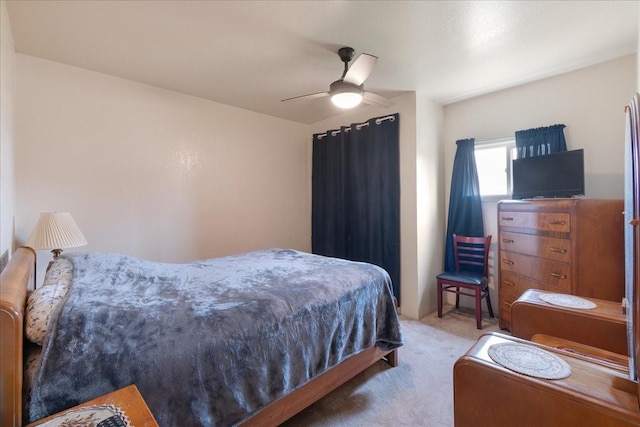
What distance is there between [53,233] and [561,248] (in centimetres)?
394

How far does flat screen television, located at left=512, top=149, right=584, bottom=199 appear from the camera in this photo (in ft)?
7.80

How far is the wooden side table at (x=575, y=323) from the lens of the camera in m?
1.27

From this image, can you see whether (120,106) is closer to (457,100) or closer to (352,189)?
(352,189)

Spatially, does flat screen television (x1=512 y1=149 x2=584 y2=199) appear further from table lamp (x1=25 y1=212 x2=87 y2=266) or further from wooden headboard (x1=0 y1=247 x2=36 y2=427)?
table lamp (x1=25 y1=212 x2=87 y2=266)

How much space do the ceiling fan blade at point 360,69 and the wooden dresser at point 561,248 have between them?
6.10 feet

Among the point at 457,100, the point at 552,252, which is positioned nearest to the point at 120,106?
the point at 457,100

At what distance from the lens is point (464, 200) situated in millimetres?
3381

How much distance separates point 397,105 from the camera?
11.0ft

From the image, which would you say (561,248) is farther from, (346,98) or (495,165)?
(346,98)

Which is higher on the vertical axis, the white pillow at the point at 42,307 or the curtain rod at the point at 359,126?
the curtain rod at the point at 359,126

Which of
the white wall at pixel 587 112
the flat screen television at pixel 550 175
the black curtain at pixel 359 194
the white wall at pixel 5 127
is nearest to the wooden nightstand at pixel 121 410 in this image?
the white wall at pixel 5 127

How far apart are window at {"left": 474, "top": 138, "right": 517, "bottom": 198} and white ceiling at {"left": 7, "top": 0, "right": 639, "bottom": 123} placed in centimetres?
67

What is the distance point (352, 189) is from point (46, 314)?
3256 mm

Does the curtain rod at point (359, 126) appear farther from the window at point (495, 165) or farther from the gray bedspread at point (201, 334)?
the gray bedspread at point (201, 334)
